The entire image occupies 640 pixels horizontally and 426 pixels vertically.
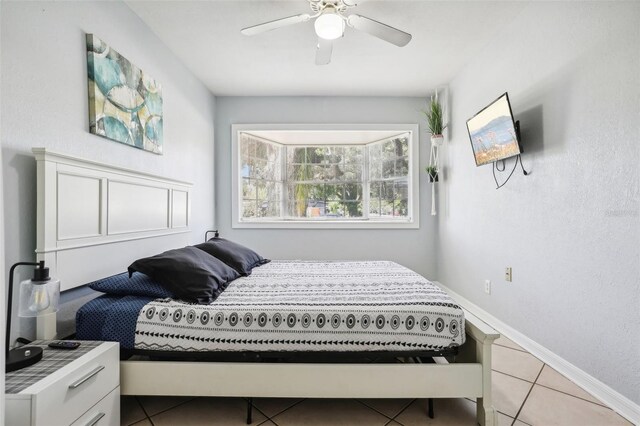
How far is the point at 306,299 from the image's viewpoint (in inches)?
67.8

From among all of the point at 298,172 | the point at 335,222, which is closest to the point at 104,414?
the point at 335,222

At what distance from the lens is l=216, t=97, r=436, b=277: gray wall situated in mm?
3998

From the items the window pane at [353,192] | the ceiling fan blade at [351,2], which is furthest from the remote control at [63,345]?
the window pane at [353,192]

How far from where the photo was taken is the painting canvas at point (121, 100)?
1.90 m

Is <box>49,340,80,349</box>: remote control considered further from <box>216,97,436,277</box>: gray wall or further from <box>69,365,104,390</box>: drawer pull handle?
<box>216,97,436,277</box>: gray wall

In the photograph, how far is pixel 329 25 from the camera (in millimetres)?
1913

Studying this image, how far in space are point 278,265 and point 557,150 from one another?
216 cm

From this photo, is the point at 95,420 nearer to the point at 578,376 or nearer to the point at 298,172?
the point at 578,376

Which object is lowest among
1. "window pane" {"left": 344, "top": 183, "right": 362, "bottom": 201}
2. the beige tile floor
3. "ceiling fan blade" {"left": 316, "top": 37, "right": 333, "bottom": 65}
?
the beige tile floor

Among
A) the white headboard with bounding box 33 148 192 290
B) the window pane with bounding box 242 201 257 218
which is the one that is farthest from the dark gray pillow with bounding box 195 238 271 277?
the window pane with bounding box 242 201 257 218

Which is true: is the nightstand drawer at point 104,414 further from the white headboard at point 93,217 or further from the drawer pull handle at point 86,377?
the white headboard at point 93,217

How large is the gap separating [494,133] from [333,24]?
146cm

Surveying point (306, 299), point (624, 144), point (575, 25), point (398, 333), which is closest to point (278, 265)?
point (306, 299)

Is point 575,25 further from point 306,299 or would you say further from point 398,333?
point 306,299
